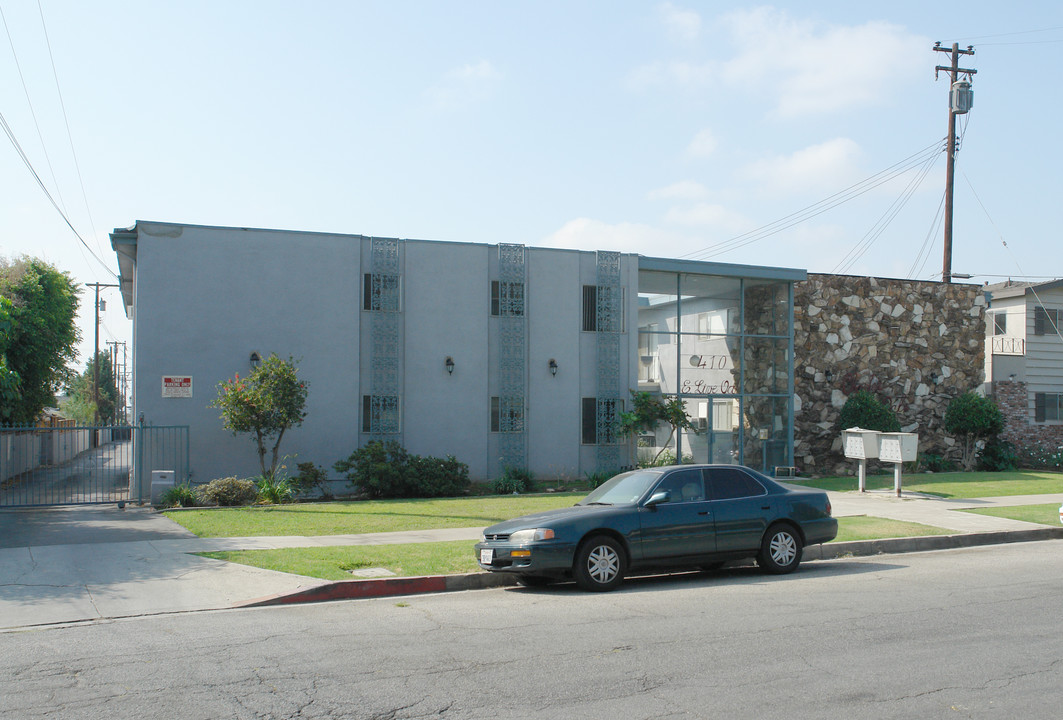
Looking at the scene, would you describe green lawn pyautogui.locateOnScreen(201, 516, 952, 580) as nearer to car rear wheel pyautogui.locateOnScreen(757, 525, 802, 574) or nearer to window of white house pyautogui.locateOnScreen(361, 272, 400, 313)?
car rear wheel pyautogui.locateOnScreen(757, 525, 802, 574)

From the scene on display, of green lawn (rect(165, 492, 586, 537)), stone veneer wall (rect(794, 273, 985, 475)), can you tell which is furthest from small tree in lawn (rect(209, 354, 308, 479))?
stone veneer wall (rect(794, 273, 985, 475))

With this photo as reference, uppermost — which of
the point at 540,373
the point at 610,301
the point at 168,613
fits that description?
the point at 610,301

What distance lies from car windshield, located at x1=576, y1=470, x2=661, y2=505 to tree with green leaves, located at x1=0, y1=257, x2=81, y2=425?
71.9 ft

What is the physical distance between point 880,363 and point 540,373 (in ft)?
40.3

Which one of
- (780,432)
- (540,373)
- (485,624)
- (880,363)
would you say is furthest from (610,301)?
(485,624)

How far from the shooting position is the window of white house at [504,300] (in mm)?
24406

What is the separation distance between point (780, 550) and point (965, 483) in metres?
14.6

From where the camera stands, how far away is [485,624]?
852 cm

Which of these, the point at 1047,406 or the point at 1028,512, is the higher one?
the point at 1047,406

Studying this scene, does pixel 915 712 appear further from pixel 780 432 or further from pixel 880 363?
pixel 880 363

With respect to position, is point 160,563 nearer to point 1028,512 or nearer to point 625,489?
point 625,489


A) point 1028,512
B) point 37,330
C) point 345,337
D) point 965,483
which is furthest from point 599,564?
point 37,330

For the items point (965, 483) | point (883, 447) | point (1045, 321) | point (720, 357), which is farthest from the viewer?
point (1045, 321)

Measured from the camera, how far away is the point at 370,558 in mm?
12055
